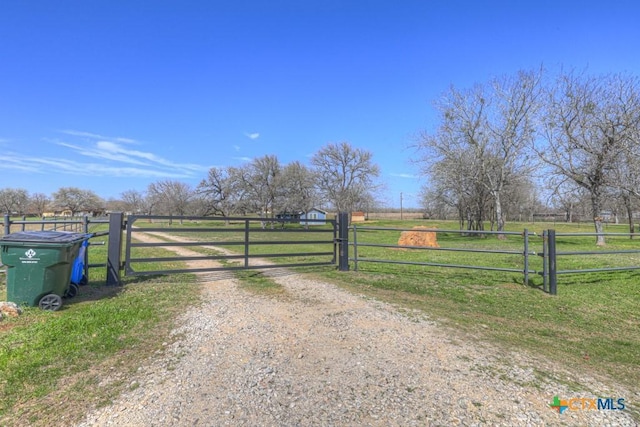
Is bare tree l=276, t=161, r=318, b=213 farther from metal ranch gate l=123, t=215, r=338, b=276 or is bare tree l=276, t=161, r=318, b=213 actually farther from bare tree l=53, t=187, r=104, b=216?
bare tree l=53, t=187, r=104, b=216

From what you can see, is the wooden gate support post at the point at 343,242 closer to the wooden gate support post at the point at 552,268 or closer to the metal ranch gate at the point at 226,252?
the metal ranch gate at the point at 226,252

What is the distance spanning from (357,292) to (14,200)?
8364 centimetres

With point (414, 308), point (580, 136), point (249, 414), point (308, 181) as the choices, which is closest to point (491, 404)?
point (249, 414)

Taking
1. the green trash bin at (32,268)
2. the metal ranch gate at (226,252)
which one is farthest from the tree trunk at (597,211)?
the green trash bin at (32,268)

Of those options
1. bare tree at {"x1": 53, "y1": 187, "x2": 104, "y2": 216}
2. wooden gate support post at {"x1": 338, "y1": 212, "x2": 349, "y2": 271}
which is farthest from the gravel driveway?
bare tree at {"x1": 53, "y1": 187, "x2": 104, "y2": 216}

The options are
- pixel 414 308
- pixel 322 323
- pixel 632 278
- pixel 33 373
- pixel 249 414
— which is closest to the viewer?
pixel 249 414

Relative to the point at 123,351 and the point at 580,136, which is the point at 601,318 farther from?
the point at 580,136

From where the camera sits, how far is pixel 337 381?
297 centimetres

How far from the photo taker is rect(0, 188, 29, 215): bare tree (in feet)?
207

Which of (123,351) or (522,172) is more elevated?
(522,172)

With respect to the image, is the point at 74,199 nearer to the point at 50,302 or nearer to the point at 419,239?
the point at 419,239

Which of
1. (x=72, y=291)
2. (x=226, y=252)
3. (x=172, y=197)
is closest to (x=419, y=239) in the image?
(x=226, y=252)

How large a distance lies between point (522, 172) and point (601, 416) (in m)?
25.8

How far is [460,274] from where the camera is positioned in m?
8.55
